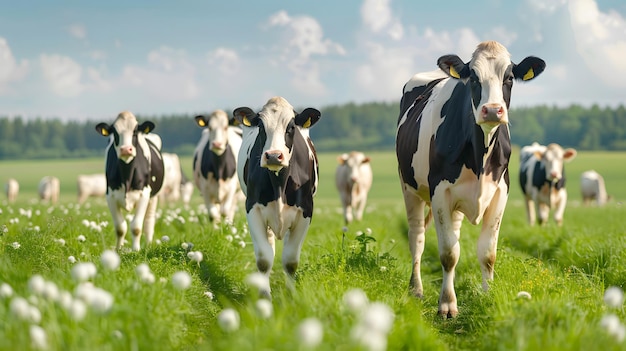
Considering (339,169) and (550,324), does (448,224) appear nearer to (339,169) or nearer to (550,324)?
(550,324)

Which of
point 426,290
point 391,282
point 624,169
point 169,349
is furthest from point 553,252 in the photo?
point 624,169

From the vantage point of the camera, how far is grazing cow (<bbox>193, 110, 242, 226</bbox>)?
1398cm

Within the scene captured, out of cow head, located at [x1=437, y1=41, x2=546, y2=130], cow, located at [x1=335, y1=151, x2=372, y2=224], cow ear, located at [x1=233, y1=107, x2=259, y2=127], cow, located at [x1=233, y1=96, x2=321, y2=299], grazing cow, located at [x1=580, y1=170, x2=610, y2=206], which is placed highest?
cow head, located at [x1=437, y1=41, x2=546, y2=130]

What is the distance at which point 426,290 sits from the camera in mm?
8797

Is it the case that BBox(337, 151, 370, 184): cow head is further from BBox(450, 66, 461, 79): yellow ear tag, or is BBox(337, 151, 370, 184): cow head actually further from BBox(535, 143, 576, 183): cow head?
BBox(450, 66, 461, 79): yellow ear tag

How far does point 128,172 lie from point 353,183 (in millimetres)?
10644

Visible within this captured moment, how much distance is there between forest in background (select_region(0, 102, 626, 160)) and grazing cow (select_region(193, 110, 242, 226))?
71877mm

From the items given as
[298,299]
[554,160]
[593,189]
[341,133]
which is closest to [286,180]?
[298,299]

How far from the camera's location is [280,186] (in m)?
7.46

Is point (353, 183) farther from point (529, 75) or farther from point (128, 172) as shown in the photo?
point (529, 75)

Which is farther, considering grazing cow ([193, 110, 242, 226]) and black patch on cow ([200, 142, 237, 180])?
black patch on cow ([200, 142, 237, 180])

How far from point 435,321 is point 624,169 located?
63774 millimetres

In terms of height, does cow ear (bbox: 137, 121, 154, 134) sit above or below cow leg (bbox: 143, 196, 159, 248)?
above

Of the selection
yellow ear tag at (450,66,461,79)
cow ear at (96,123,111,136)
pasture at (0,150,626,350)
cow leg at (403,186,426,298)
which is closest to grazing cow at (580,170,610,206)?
pasture at (0,150,626,350)
